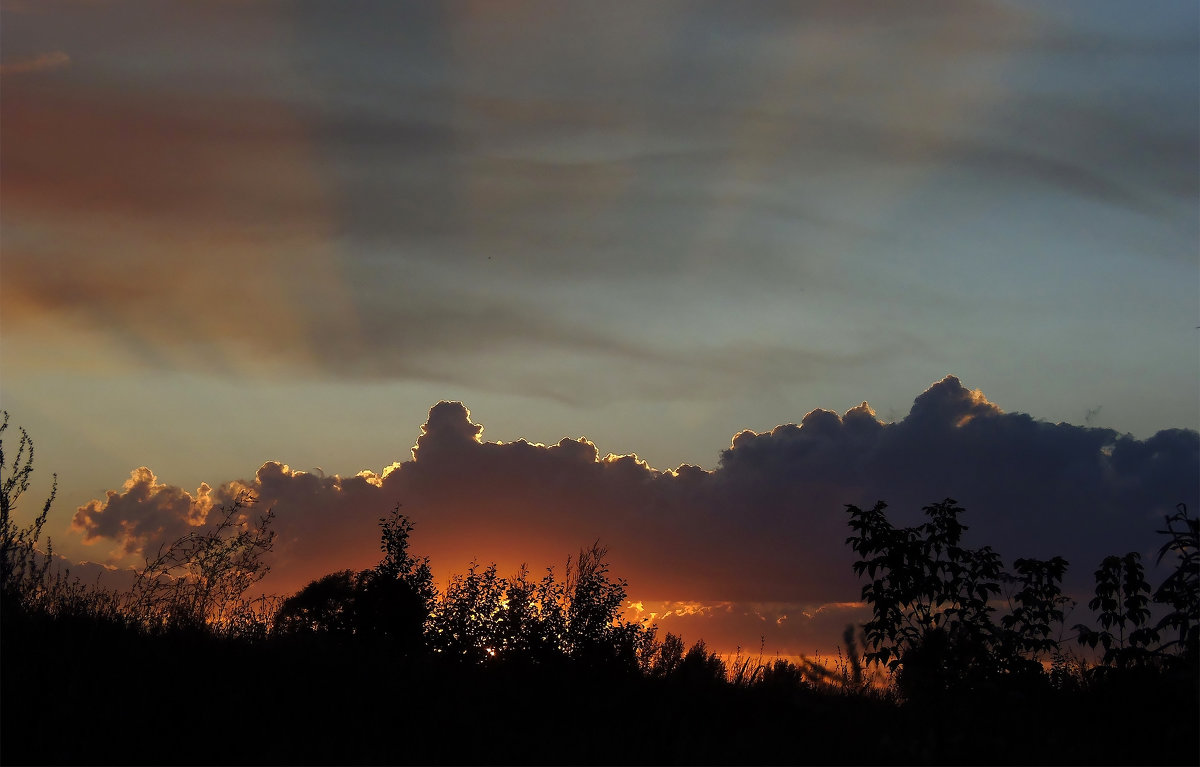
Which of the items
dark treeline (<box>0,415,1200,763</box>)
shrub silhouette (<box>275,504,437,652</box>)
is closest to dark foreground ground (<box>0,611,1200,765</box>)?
dark treeline (<box>0,415,1200,763</box>)

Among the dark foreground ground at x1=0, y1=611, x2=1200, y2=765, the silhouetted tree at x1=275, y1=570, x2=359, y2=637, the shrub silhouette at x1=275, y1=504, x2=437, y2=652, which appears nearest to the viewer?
the dark foreground ground at x1=0, y1=611, x2=1200, y2=765

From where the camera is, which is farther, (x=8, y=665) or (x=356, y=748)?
(x=8, y=665)

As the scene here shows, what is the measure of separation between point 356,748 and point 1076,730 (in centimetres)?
847

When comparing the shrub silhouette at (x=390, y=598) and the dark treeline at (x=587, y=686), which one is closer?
the dark treeline at (x=587, y=686)

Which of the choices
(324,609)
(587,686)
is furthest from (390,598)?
(587,686)

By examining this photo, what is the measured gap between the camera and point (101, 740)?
9070 millimetres

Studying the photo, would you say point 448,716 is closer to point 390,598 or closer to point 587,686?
point 587,686

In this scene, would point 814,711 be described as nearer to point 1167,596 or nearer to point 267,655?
point 1167,596

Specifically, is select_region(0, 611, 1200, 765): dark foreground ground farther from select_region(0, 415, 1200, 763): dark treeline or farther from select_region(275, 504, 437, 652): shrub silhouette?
select_region(275, 504, 437, 652): shrub silhouette

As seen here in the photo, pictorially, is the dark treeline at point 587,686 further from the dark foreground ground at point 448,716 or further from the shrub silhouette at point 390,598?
the shrub silhouette at point 390,598

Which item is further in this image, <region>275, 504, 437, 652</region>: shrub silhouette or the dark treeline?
<region>275, 504, 437, 652</region>: shrub silhouette

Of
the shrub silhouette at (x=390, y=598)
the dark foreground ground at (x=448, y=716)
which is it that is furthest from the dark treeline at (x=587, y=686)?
Result: the shrub silhouette at (x=390, y=598)

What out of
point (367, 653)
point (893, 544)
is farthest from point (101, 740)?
point (893, 544)

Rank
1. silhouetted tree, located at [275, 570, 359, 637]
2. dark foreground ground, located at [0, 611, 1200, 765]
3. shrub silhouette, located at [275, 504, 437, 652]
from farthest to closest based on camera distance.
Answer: shrub silhouette, located at [275, 504, 437, 652]
silhouetted tree, located at [275, 570, 359, 637]
dark foreground ground, located at [0, 611, 1200, 765]
